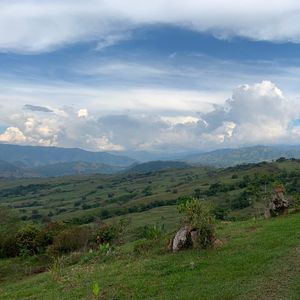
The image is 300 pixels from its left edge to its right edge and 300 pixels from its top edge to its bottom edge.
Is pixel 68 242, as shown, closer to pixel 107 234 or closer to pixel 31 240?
pixel 107 234

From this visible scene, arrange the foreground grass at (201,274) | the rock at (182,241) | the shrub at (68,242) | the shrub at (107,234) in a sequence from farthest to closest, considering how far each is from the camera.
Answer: the shrub at (107,234), the shrub at (68,242), the rock at (182,241), the foreground grass at (201,274)

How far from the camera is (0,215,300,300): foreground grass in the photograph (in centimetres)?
2012

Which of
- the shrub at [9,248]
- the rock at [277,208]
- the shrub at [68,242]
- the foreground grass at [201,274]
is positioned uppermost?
the rock at [277,208]

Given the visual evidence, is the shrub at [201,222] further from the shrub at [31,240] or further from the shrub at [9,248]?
the shrub at [9,248]

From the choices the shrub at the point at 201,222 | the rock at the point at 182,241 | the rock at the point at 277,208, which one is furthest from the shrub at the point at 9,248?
the shrub at the point at 201,222

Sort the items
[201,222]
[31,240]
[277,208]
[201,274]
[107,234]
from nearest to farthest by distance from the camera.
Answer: [201,274], [201,222], [277,208], [107,234], [31,240]

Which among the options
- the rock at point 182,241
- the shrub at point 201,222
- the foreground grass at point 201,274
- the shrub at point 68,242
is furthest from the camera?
the shrub at point 68,242

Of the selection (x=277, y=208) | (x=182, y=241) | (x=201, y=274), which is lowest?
(x=201, y=274)

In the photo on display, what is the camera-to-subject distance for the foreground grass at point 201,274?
2012 cm

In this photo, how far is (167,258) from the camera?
27750 millimetres

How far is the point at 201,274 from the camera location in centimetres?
2316

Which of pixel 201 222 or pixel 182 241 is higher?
pixel 201 222

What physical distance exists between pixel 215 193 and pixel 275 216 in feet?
512

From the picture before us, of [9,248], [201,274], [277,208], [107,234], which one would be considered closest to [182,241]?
[201,274]
